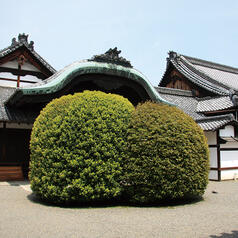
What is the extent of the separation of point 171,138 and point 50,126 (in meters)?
3.11

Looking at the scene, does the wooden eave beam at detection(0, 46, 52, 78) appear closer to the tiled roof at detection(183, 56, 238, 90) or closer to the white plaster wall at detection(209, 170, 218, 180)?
the white plaster wall at detection(209, 170, 218, 180)

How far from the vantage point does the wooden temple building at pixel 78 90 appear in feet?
30.9

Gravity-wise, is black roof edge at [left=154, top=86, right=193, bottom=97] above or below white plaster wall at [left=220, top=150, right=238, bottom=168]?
above

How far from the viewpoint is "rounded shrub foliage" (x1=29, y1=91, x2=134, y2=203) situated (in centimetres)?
645

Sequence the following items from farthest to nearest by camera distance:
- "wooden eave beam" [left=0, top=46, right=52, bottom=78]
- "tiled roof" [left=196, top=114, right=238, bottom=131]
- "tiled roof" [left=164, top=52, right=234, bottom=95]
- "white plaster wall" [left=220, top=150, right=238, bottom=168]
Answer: "tiled roof" [left=164, top=52, right=234, bottom=95]
"wooden eave beam" [left=0, top=46, right=52, bottom=78]
"white plaster wall" [left=220, top=150, right=238, bottom=168]
"tiled roof" [left=196, top=114, right=238, bottom=131]

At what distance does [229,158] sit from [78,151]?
9323mm

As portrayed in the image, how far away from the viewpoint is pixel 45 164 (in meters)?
6.61

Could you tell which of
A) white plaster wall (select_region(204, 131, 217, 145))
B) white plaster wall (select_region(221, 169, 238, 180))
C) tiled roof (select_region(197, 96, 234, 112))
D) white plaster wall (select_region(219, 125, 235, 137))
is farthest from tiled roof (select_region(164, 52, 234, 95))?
white plaster wall (select_region(221, 169, 238, 180))

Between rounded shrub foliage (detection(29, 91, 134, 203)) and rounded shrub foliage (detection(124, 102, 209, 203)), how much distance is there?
1.15 ft

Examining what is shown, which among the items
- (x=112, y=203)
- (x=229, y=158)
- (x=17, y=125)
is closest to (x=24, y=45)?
(x=17, y=125)

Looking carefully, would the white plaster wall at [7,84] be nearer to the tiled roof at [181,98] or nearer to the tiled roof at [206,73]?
the tiled roof at [181,98]

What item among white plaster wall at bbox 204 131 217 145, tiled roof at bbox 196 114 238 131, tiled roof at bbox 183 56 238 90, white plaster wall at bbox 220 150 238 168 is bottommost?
white plaster wall at bbox 220 150 238 168

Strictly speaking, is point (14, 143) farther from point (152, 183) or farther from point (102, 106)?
point (152, 183)

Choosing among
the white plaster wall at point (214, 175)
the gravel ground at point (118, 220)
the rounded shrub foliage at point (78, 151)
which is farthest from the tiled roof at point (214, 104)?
the rounded shrub foliage at point (78, 151)
